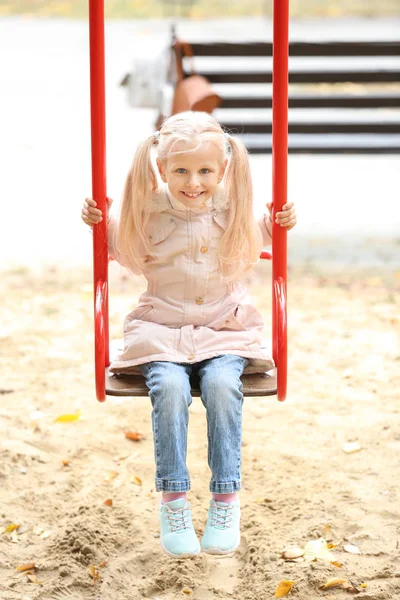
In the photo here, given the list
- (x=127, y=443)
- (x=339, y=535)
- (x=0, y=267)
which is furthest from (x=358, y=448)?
(x=0, y=267)

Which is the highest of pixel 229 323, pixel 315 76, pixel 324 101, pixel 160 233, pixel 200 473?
pixel 315 76

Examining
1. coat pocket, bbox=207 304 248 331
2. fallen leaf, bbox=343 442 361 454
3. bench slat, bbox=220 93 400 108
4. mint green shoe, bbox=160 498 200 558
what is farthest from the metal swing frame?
bench slat, bbox=220 93 400 108

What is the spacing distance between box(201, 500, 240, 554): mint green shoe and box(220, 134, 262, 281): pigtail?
0.68 meters

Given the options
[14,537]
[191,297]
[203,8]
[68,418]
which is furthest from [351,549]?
[203,8]

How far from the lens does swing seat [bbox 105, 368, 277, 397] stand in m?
2.67

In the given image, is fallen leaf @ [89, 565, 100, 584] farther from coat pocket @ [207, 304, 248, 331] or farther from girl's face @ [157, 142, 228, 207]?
girl's face @ [157, 142, 228, 207]

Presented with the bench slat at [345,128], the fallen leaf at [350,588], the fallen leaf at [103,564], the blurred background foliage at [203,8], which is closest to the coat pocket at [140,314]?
the fallen leaf at [103,564]

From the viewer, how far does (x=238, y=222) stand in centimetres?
284

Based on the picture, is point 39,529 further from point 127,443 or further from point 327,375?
point 327,375

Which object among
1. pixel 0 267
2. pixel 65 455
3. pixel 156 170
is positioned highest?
pixel 156 170

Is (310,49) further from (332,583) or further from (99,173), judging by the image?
(332,583)

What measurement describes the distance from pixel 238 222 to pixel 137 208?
307 mm

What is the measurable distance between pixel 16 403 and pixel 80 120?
6.50 meters

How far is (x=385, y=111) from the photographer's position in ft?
33.8
